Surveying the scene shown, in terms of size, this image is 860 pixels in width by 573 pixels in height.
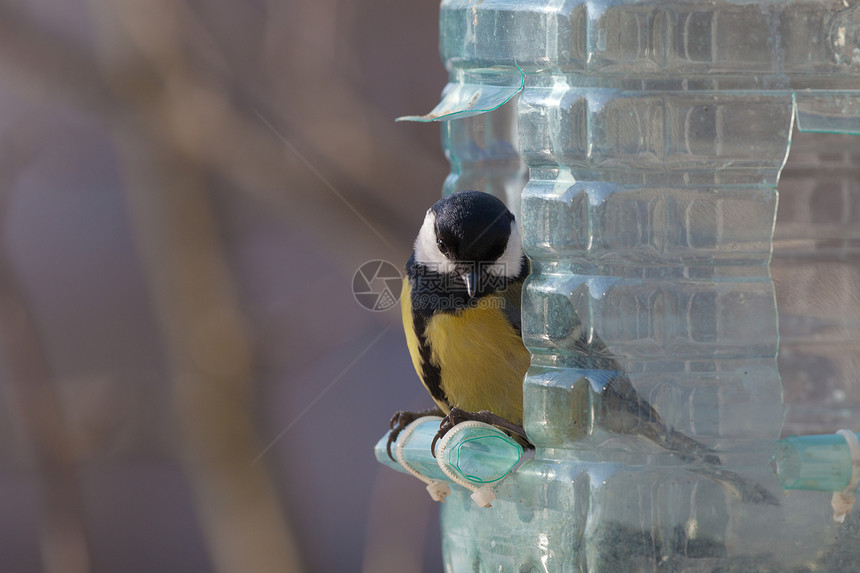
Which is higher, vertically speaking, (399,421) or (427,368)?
(427,368)

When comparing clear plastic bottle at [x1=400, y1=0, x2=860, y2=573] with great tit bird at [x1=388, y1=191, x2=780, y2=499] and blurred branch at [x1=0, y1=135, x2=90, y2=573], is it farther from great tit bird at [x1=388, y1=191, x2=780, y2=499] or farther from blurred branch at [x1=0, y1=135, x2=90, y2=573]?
blurred branch at [x1=0, y1=135, x2=90, y2=573]

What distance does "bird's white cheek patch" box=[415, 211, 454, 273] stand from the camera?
190 centimetres

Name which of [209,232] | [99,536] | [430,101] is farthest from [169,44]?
[99,536]

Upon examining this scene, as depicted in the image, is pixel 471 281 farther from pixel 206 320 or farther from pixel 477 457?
pixel 206 320

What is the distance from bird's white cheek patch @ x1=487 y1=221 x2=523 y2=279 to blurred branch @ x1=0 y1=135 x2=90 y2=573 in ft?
4.42

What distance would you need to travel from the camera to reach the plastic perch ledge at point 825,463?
3.95ft

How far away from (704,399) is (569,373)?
0.60 feet

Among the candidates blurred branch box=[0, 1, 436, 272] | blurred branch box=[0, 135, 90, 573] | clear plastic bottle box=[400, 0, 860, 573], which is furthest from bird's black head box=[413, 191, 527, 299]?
blurred branch box=[0, 135, 90, 573]

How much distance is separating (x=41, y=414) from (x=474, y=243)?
143 centimetres

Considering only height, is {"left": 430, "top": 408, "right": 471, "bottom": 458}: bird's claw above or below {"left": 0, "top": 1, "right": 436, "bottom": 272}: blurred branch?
below

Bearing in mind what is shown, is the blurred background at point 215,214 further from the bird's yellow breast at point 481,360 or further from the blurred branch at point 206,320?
the bird's yellow breast at point 481,360

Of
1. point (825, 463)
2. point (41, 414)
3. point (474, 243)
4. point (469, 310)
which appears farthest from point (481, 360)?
point (41, 414)

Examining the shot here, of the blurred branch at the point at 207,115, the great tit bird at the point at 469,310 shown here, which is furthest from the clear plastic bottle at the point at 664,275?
the blurred branch at the point at 207,115

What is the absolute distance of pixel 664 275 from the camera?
1.39 metres
